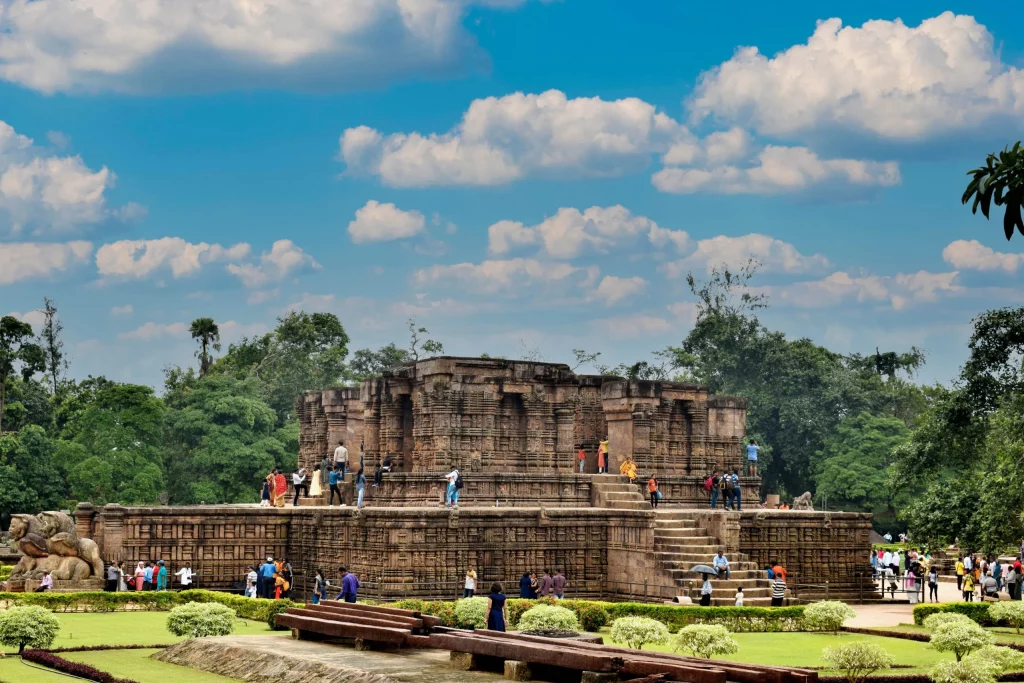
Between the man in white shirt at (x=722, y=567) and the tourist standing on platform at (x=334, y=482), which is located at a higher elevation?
the tourist standing on platform at (x=334, y=482)

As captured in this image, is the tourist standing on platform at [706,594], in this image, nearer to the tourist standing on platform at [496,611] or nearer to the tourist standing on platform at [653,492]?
the tourist standing on platform at [653,492]

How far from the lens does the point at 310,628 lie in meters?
16.8

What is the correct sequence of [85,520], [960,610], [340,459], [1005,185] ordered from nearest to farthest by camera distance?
[1005,185], [960,610], [85,520], [340,459]

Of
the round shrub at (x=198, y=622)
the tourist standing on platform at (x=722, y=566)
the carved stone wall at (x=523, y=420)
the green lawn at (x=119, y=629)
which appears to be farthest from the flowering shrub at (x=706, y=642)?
the carved stone wall at (x=523, y=420)

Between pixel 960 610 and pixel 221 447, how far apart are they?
1274 inches

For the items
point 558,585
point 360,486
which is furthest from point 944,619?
point 360,486

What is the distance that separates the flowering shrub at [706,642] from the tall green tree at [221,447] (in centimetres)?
3459

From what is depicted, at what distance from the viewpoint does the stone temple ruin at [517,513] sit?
26406mm

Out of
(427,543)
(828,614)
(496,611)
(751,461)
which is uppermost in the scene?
(751,461)

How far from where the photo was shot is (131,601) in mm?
24938

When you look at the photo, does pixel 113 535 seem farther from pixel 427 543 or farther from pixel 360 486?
pixel 427 543

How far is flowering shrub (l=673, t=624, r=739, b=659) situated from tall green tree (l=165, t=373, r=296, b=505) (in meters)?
34.6

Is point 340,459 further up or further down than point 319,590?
further up

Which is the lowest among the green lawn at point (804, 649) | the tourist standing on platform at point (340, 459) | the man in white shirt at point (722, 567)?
the green lawn at point (804, 649)
